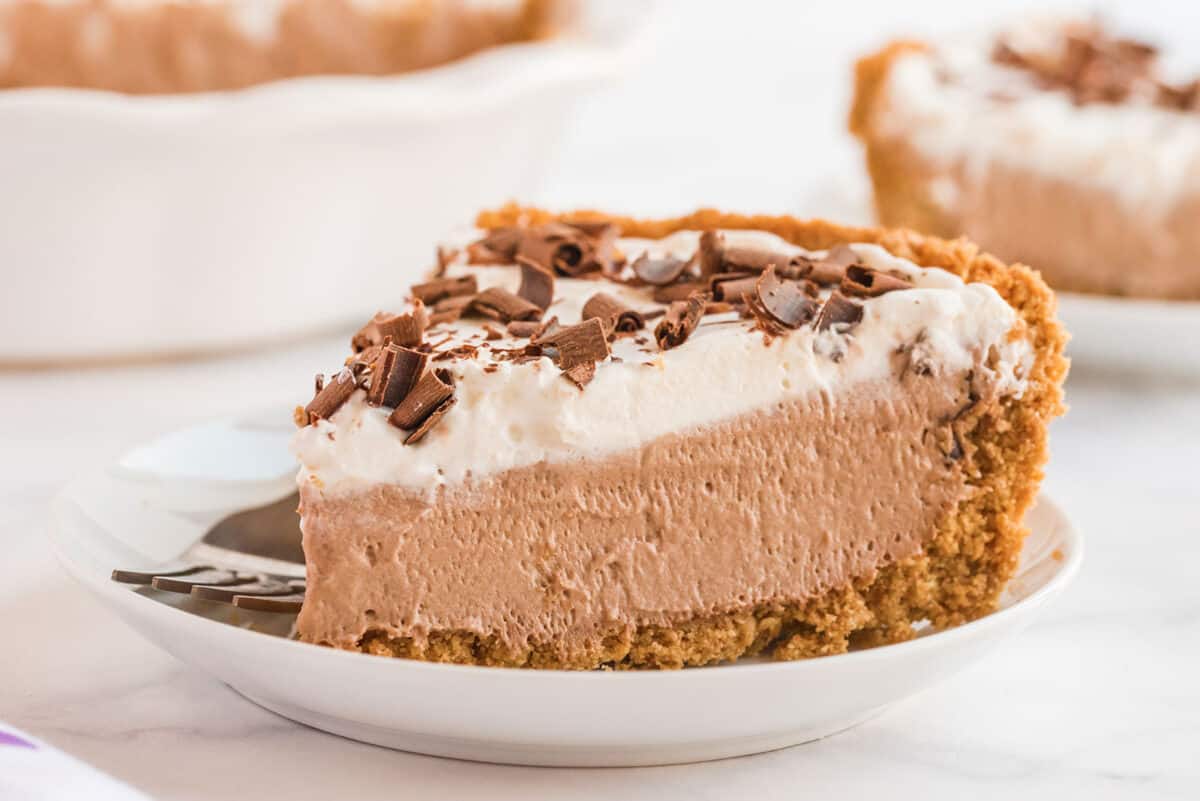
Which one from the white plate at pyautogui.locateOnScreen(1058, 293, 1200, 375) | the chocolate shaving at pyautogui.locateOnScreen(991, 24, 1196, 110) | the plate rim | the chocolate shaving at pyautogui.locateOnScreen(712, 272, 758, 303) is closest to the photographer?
the plate rim

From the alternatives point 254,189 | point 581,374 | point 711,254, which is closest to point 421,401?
point 581,374

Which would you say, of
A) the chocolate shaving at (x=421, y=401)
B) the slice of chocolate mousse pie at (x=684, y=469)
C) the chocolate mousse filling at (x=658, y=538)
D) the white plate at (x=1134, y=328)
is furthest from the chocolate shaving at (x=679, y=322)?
the white plate at (x=1134, y=328)

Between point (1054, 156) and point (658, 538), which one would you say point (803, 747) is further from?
point (1054, 156)

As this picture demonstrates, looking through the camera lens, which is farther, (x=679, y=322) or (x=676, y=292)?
(x=676, y=292)

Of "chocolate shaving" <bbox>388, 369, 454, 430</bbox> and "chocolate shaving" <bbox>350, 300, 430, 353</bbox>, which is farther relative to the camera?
"chocolate shaving" <bbox>350, 300, 430, 353</bbox>

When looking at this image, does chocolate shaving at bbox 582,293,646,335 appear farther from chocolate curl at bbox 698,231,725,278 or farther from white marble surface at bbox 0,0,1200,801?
white marble surface at bbox 0,0,1200,801

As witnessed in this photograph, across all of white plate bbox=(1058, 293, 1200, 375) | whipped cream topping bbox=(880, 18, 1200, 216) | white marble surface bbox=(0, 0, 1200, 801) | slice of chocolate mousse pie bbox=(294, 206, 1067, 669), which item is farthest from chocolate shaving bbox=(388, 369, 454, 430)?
whipped cream topping bbox=(880, 18, 1200, 216)
